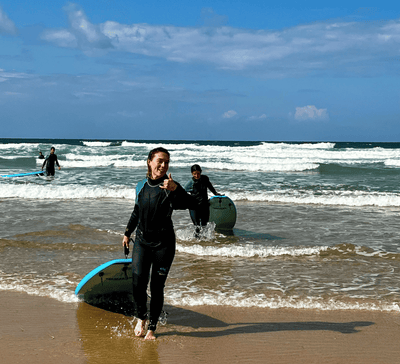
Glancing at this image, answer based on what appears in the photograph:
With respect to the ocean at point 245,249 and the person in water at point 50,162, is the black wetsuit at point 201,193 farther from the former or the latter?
the person in water at point 50,162

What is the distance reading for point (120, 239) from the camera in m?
8.12

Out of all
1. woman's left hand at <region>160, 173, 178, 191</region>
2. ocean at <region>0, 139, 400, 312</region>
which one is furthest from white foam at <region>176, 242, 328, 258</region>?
woman's left hand at <region>160, 173, 178, 191</region>

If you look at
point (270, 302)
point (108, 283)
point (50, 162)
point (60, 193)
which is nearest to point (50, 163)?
point (50, 162)

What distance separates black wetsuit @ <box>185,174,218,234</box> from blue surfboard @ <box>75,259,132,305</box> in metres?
3.30

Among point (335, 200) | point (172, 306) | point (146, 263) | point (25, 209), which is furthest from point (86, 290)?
point (335, 200)

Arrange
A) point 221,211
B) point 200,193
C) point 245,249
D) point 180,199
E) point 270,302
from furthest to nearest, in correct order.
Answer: point 221,211 < point 200,193 < point 245,249 < point 270,302 < point 180,199

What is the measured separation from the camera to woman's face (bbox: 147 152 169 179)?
357 cm

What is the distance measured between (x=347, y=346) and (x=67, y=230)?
6.48 meters

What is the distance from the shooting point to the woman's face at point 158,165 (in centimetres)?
357

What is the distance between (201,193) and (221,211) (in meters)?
0.96

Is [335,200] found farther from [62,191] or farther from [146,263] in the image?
[146,263]

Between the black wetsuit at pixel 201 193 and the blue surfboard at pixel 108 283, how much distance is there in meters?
3.30

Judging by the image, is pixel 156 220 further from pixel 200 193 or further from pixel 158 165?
pixel 200 193

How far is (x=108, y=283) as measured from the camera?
14.5ft
